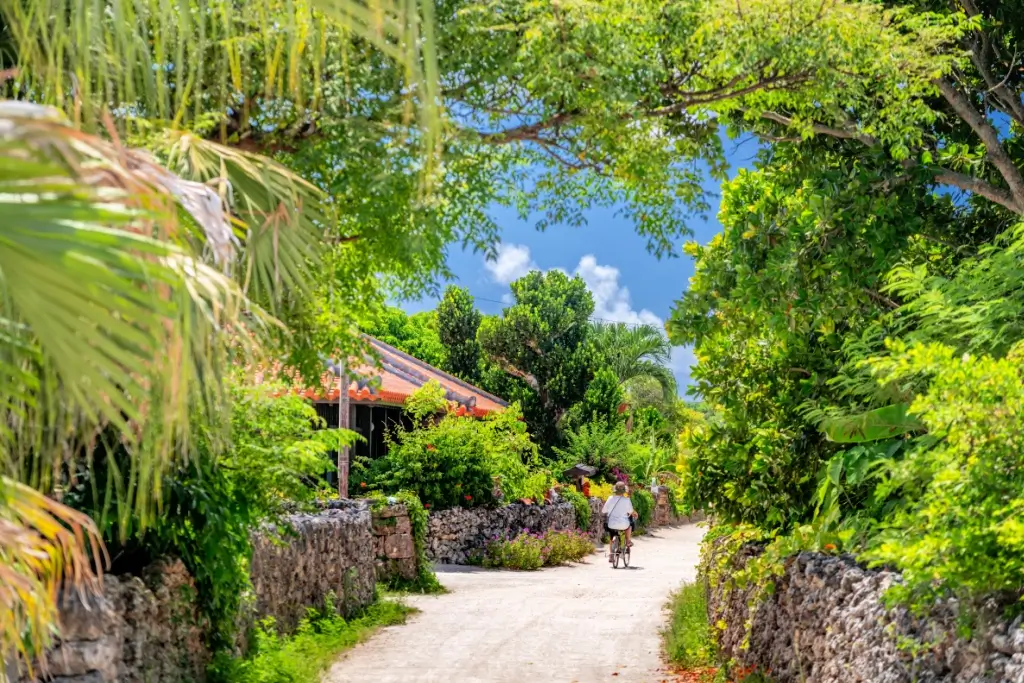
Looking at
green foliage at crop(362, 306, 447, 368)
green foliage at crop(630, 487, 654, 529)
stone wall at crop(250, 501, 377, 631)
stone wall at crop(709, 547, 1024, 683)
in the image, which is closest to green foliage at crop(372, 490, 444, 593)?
stone wall at crop(250, 501, 377, 631)

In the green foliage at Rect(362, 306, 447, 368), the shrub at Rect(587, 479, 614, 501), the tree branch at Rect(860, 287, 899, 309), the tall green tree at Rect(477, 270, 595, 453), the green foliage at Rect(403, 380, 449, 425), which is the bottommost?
the shrub at Rect(587, 479, 614, 501)

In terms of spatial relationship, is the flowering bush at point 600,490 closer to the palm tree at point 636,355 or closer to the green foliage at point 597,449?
the green foliage at point 597,449

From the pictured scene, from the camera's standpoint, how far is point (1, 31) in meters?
6.81

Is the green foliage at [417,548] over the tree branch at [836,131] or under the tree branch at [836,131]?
under

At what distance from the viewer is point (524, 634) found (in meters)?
13.1

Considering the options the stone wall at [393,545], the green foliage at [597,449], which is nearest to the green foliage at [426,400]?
the stone wall at [393,545]

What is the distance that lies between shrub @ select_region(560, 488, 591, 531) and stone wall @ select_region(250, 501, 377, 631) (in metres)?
12.4

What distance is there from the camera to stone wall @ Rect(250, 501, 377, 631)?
11094 millimetres

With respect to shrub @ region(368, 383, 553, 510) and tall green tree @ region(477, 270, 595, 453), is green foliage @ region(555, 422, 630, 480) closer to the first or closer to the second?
tall green tree @ region(477, 270, 595, 453)

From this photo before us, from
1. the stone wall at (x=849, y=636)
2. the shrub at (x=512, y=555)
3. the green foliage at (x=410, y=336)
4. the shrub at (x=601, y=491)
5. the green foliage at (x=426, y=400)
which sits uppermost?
the green foliage at (x=410, y=336)

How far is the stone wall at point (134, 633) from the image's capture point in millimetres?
6379

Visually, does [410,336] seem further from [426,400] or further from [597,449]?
[426,400]

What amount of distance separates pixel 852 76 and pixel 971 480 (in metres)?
5.73

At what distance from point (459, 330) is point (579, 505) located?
1136 cm
